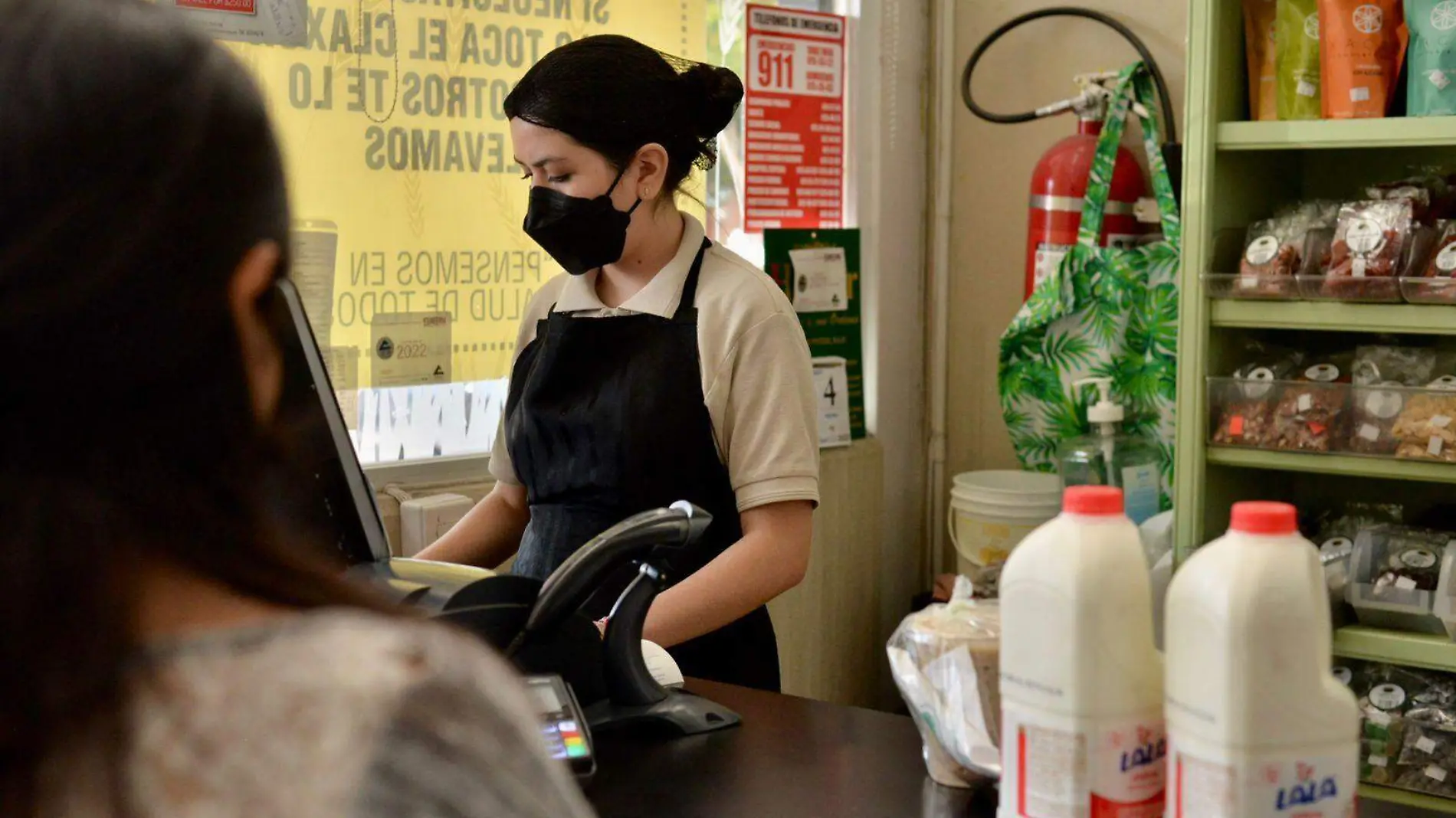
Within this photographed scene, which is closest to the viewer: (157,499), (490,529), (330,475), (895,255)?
(157,499)

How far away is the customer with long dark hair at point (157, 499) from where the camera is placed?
60 centimetres

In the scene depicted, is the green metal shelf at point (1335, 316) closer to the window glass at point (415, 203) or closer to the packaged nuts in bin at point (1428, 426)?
the packaged nuts in bin at point (1428, 426)

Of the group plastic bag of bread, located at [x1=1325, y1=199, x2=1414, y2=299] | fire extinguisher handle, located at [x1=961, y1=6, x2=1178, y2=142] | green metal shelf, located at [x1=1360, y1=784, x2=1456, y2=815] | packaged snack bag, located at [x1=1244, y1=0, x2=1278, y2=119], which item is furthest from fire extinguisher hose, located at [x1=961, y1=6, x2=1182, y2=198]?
green metal shelf, located at [x1=1360, y1=784, x2=1456, y2=815]

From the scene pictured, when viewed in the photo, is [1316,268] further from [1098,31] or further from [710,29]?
[710,29]

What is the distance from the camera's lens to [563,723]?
133 cm

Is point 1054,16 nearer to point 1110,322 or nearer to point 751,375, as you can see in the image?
point 1110,322

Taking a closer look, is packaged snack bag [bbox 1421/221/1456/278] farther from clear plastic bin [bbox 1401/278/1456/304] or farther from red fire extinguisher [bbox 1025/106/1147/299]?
red fire extinguisher [bbox 1025/106/1147/299]

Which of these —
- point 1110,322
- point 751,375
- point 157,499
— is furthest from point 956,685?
point 1110,322

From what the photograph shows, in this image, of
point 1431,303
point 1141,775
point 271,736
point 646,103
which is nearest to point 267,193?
point 271,736

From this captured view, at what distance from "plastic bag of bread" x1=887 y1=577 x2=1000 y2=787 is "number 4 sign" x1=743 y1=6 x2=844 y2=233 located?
2.35 meters

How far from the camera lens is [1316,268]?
266 centimetres

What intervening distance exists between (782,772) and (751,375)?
0.92m

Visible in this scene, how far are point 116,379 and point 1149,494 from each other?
2893 millimetres

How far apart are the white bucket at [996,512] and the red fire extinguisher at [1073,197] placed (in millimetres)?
473
